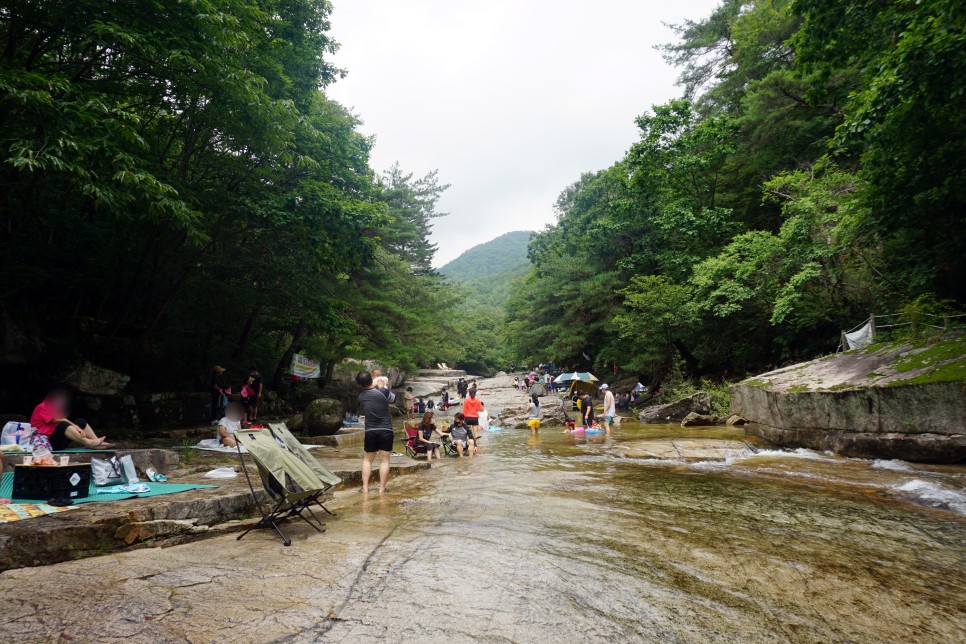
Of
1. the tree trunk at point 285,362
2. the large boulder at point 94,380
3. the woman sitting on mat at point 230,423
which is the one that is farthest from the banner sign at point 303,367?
the woman sitting on mat at point 230,423

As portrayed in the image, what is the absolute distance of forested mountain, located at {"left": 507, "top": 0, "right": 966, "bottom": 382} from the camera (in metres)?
8.62

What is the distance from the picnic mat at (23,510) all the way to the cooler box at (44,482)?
0.13 metres

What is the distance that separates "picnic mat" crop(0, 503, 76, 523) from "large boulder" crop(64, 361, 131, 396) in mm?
8367

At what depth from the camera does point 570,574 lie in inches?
120

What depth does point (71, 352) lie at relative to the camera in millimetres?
10711

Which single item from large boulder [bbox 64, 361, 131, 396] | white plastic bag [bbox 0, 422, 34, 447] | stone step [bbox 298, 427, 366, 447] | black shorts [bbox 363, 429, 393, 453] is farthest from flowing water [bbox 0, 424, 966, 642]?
large boulder [bbox 64, 361, 131, 396]

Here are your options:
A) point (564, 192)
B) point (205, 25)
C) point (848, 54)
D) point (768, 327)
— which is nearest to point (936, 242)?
point (848, 54)

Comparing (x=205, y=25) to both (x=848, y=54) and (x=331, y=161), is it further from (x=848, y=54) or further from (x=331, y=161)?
(x=848, y=54)

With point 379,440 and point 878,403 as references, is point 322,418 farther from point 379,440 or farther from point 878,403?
point 878,403

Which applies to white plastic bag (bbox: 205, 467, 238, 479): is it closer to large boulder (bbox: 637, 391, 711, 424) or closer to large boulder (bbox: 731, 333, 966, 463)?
large boulder (bbox: 731, 333, 966, 463)

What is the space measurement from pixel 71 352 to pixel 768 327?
24.4m

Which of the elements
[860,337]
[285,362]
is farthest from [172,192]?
[860,337]

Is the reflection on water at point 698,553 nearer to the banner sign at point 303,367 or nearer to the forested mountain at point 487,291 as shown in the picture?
the banner sign at point 303,367

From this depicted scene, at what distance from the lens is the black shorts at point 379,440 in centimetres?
625
